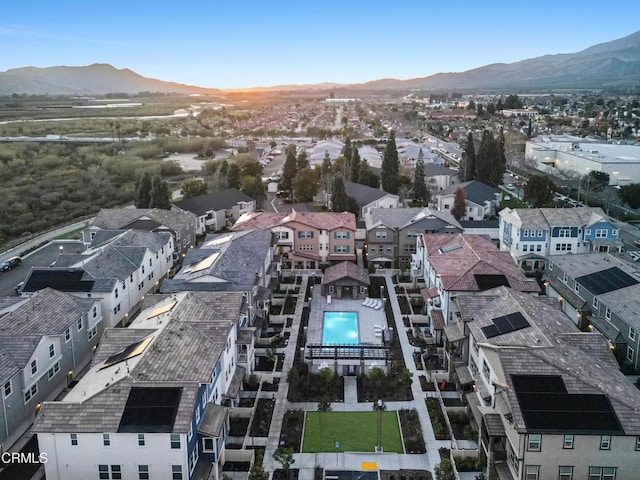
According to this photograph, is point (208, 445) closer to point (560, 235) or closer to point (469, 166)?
point (560, 235)

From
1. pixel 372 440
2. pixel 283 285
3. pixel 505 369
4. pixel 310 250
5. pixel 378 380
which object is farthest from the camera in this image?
pixel 310 250

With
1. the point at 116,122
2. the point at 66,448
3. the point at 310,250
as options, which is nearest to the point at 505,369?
the point at 66,448

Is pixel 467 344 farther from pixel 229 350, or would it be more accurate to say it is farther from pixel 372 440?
pixel 229 350

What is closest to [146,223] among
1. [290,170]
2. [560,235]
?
[290,170]

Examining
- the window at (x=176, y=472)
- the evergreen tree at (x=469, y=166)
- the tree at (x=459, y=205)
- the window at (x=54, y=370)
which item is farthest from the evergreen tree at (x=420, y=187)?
the window at (x=176, y=472)

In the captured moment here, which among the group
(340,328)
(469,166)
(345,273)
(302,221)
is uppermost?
(469,166)

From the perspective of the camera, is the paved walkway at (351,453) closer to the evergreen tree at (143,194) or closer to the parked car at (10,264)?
the parked car at (10,264)
